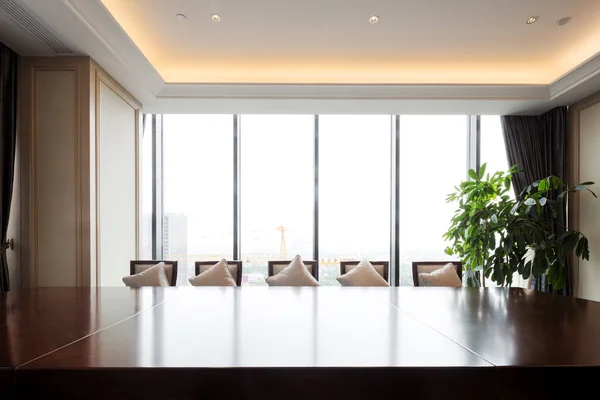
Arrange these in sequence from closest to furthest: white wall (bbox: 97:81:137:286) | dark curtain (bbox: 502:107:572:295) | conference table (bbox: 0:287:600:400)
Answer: conference table (bbox: 0:287:600:400), white wall (bbox: 97:81:137:286), dark curtain (bbox: 502:107:572:295)

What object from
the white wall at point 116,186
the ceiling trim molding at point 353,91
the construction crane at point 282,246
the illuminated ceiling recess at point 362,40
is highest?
the illuminated ceiling recess at point 362,40

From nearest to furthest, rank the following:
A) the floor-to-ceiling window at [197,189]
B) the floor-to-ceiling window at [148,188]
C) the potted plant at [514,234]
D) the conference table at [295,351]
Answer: the conference table at [295,351], the potted plant at [514,234], the floor-to-ceiling window at [148,188], the floor-to-ceiling window at [197,189]

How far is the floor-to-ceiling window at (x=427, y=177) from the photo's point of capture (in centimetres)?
480

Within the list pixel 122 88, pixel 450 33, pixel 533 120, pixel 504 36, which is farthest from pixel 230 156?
pixel 533 120

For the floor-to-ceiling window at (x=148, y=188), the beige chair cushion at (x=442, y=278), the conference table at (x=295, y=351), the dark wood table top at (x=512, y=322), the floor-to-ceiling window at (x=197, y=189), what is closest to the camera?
the conference table at (x=295, y=351)

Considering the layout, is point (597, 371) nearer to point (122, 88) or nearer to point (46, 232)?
point (46, 232)

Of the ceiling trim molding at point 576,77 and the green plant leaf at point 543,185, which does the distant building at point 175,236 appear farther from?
the ceiling trim molding at point 576,77

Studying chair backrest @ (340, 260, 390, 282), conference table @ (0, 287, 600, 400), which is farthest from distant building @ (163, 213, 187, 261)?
conference table @ (0, 287, 600, 400)

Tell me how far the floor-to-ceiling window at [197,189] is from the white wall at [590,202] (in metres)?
4.12

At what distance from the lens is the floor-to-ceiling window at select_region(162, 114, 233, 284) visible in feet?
15.7

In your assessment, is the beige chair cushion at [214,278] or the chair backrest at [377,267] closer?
the beige chair cushion at [214,278]

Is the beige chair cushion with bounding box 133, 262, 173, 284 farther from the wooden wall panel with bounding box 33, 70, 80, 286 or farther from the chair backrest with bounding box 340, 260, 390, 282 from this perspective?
the chair backrest with bounding box 340, 260, 390, 282

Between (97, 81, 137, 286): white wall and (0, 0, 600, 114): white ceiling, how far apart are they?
298 mm

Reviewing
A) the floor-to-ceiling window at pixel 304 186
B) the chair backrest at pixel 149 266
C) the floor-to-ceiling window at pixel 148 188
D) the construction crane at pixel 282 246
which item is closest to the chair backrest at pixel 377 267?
the chair backrest at pixel 149 266
